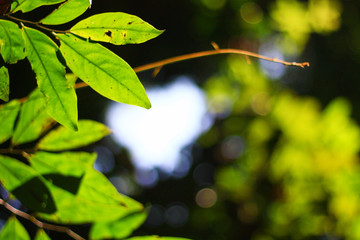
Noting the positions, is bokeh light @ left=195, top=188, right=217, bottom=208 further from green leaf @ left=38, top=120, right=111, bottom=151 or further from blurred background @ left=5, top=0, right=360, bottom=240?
green leaf @ left=38, top=120, right=111, bottom=151

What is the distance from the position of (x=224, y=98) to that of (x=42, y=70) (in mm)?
2023

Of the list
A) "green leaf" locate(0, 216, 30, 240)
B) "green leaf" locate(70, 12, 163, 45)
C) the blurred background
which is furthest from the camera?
the blurred background

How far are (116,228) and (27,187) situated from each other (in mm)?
198

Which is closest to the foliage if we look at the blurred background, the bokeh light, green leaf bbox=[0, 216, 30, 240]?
green leaf bbox=[0, 216, 30, 240]

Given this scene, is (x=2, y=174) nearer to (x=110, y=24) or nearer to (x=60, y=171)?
(x=60, y=171)

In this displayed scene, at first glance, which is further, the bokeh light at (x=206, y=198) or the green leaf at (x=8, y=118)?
the bokeh light at (x=206, y=198)

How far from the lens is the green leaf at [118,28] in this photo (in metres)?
0.38

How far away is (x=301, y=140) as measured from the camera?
6.19 ft

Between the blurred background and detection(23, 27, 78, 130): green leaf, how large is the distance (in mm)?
984

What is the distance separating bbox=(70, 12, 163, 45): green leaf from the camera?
381mm

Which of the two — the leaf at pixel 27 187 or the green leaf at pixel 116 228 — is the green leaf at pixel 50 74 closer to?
the leaf at pixel 27 187

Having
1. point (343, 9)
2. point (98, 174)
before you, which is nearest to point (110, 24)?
point (98, 174)

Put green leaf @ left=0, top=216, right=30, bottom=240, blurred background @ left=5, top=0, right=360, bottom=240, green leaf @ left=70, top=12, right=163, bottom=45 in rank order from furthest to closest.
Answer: blurred background @ left=5, top=0, right=360, bottom=240, green leaf @ left=0, top=216, right=30, bottom=240, green leaf @ left=70, top=12, right=163, bottom=45

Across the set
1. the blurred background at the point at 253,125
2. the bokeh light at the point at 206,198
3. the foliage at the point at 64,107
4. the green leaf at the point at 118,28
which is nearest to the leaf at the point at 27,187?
the foliage at the point at 64,107
